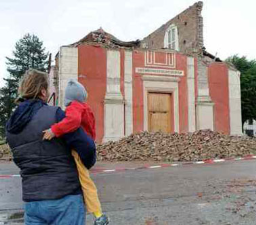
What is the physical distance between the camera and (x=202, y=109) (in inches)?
952

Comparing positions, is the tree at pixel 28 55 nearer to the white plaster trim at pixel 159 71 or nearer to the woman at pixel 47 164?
the white plaster trim at pixel 159 71

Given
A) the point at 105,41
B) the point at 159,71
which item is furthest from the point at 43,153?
the point at 105,41

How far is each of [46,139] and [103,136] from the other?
19589 millimetres

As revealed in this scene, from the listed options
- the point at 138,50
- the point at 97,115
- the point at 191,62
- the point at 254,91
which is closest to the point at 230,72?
the point at 191,62

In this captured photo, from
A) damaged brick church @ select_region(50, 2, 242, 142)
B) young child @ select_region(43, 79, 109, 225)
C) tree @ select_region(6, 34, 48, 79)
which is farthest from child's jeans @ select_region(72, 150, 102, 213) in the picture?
tree @ select_region(6, 34, 48, 79)

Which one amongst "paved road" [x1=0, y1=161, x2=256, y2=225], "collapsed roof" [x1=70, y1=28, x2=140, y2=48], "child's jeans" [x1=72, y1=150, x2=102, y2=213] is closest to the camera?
"child's jeans" [x1=72, y1=150, x2=102, y2=213]

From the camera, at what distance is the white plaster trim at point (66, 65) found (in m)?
21.7

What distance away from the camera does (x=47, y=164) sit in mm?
2547

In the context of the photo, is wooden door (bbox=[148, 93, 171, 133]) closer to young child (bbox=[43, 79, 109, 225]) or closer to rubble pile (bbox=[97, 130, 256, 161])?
rubble pile (bbox=[97, 130, 256, 161])

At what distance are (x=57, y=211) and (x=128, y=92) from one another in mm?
20452

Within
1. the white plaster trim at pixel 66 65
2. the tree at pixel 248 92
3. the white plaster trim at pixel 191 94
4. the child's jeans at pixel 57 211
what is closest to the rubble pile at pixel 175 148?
the white plaster trim at pixel 191 94

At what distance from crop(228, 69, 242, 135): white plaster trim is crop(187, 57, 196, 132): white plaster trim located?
281 cm

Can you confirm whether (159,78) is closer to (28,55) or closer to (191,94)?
(191,94)

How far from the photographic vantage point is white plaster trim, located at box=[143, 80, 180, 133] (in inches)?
915
